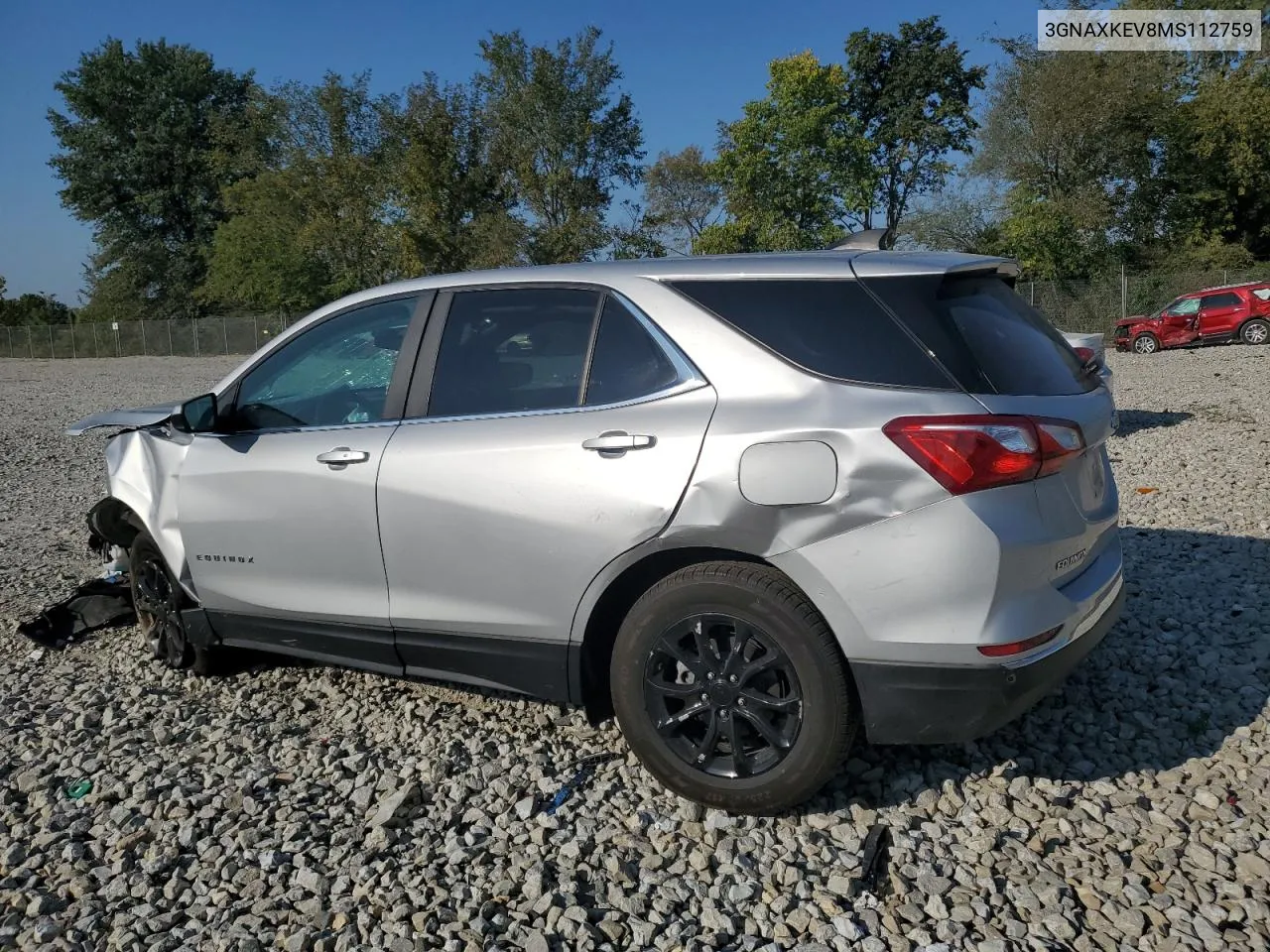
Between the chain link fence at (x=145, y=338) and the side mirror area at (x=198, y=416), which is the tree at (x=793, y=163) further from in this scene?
the side mirror area at (x=198, y=416)

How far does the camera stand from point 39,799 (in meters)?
3.46

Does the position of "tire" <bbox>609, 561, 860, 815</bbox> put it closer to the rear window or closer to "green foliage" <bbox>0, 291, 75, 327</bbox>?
the rear window

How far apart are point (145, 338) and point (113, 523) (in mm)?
51174

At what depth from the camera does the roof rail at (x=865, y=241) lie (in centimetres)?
352

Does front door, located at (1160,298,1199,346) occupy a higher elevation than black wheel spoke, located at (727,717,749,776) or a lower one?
higher

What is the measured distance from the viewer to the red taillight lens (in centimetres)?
273

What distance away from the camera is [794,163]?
40.2 metres

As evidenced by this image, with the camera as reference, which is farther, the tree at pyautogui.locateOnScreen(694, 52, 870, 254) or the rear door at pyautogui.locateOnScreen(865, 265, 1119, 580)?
the tree at pyautogui.locateOnScreen(694, 52, 870, 254)

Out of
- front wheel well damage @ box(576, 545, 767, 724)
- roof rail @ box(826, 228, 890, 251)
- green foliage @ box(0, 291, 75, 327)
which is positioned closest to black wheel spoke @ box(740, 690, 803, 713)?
front wheel well damage @ box(576, 545, 767, 724)

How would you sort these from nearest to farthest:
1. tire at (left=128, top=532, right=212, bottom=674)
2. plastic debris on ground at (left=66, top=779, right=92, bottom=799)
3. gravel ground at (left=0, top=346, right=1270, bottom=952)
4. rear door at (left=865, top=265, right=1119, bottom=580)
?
gravel ground at (left=0, top=346, right=1270, bottom=952) < rear door at (left=865, top=265, right=1119, bottom=580) < plastic debris on ground at (left=66, top=779, right=92, bottom=799) < tire at (left=128, top=532, right=212, bottom=674)

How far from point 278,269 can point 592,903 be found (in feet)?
165

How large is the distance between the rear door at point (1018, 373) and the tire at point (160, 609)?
3345mm

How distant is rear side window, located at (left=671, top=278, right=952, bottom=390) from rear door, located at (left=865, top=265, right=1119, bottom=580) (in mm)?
59

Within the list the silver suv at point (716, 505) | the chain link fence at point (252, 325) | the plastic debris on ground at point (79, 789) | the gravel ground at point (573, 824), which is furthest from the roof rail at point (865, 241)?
the chain link fence at point (252, 325)
